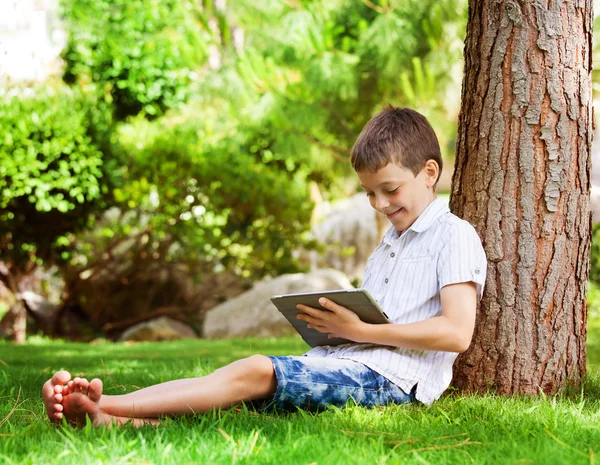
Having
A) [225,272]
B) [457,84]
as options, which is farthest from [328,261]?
[457,84]

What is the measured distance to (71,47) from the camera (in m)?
7.77

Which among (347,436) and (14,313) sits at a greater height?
(347,436)

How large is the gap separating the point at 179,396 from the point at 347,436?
51cm

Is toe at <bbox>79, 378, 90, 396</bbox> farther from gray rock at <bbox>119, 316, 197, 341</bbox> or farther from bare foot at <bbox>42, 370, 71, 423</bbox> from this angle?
gray rock at <bbox>119, 316, 197, 341</bbox>

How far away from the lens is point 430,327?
7.23 feet

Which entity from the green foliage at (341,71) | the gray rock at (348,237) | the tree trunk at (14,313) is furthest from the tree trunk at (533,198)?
the gray rock at (348,237)

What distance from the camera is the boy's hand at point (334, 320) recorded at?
2268 mm

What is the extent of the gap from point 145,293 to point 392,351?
625 cm

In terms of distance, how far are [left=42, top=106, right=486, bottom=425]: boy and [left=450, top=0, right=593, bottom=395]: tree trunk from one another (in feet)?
0.88

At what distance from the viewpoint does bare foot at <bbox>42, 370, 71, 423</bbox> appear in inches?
77.4

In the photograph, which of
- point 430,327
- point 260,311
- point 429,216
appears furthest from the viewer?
point 260,311

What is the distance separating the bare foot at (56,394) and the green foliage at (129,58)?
5475mm

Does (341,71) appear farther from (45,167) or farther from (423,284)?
(423,284)

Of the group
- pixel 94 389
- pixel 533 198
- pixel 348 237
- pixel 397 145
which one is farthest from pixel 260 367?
pixel 348 237
